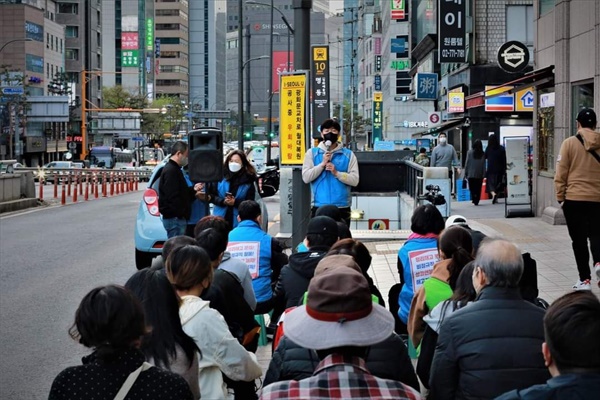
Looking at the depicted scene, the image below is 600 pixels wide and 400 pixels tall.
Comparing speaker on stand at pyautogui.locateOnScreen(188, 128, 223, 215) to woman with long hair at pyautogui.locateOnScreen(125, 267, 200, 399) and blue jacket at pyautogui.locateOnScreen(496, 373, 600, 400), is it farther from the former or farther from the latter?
blue jacket at pyautogui.locateOnScreen(496, 373, 600, 400)

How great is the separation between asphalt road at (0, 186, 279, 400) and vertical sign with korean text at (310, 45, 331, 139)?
3.58m

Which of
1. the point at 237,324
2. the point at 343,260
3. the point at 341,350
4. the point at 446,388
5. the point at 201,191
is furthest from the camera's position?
the point at 201,191

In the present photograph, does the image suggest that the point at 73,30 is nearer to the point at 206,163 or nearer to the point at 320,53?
the point at 320,53

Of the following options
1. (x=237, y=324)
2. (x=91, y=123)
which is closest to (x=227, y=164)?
(x=237, y=324)

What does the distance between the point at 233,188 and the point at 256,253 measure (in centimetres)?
353

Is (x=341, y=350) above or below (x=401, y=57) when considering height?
below

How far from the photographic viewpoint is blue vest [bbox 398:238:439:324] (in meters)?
7.86

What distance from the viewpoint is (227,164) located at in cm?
1267

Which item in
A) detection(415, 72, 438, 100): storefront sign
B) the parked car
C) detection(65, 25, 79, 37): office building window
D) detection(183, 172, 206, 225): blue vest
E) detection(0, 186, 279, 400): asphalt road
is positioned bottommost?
detection(0, 186, 279, 400): asphalt road

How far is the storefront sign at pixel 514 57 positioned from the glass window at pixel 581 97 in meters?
11.4

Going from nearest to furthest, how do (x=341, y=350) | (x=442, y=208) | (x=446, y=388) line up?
(x=341, y=350) < (x=446, y=388) < (x=442, y=208)

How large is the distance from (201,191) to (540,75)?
1073 centimetres

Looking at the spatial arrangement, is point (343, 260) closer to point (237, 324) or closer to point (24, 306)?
point (237, 324)

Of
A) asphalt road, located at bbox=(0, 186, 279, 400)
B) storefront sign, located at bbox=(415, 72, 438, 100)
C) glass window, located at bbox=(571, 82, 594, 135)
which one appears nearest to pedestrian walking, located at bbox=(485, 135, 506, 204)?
asphalt road, located at bbox=(0, 186, 279, 400)
